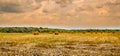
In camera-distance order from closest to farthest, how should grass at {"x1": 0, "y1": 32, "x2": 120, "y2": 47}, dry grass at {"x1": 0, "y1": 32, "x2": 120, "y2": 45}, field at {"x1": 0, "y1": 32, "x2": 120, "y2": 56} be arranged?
1. field at {"x1": 0, "y1": 32, "x2": 120, "y2": 56}
2. grass at {"x1": 0, "y1": 32, "x2": 120, "y2": 47}
3. dry grass at {"x1": 0, "y1": 32, "x2": 120, "y2": 45}

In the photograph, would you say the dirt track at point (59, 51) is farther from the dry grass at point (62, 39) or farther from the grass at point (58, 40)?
the dry grass at point (62, 39)

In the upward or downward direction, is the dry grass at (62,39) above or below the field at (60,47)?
below

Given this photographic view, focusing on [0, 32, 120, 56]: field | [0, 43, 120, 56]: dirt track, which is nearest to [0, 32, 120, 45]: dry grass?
[0, 32, 120, 56]: field

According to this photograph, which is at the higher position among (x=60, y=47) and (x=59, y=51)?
(x=59, y=51)

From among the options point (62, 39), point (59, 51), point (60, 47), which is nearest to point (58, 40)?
point (62, 39)

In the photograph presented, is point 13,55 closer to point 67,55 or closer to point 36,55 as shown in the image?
point 36,55

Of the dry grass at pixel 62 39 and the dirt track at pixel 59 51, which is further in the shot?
the dry grass at pixel 62 39

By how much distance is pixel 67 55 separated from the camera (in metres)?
23.9

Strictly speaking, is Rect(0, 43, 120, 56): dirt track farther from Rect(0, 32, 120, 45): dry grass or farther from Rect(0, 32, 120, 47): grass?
Rect(0, 32, 120, 45): dry grass

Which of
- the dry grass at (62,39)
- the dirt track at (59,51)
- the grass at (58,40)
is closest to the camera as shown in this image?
the dirt track at (59,51)

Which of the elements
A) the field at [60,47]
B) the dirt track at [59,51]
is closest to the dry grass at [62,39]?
the field at [60,47]

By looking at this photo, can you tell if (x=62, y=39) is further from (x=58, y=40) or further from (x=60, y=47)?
(x=60, y=47)

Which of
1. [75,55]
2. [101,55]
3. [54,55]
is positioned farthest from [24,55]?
[101,55]

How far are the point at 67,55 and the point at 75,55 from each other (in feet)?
2.26
